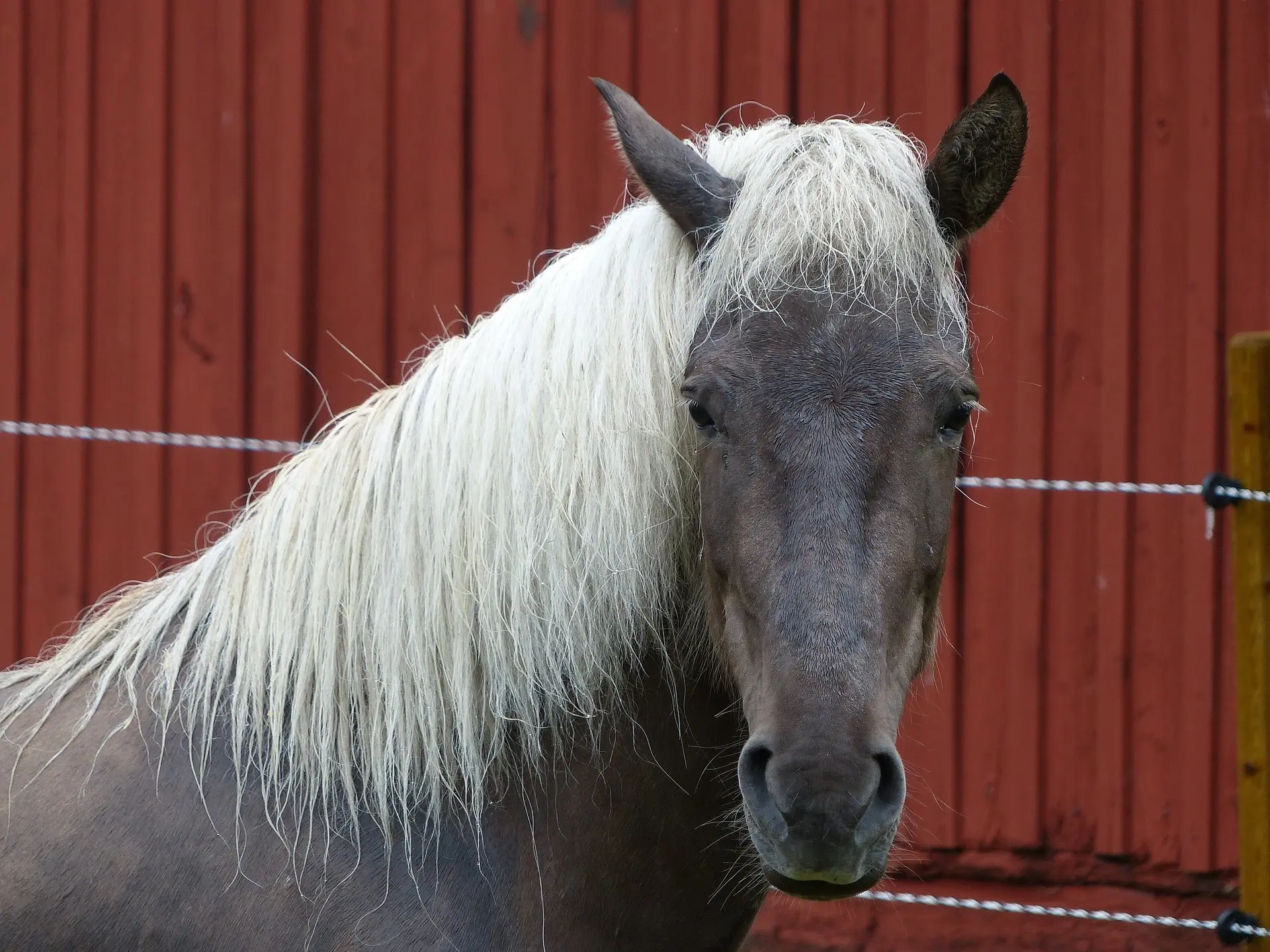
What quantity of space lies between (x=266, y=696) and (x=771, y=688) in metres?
0.80

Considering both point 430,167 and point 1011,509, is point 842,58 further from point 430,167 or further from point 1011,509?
point 1011,509

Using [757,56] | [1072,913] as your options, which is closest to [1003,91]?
[1072,913]

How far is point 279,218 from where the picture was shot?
429 cm

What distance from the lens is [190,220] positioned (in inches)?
170

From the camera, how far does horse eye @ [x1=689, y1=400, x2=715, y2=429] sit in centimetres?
171

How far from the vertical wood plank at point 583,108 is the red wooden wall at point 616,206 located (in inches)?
0.4

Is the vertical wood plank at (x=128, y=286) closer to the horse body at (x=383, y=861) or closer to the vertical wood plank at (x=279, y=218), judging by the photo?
the vertical wood plank at (x=279, y=218)

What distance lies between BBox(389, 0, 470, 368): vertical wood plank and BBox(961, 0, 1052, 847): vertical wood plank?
71.4 inches

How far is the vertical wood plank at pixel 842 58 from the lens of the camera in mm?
4086

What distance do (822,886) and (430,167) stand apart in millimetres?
3336

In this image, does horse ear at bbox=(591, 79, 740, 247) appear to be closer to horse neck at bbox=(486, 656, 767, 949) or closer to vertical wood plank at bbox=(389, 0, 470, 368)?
horse neck at bbox=(486, 656, 767, 949)

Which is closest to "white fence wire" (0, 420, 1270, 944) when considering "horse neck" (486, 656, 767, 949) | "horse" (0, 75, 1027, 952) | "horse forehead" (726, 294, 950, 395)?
"horse neck" (486, 656, 767, 949)

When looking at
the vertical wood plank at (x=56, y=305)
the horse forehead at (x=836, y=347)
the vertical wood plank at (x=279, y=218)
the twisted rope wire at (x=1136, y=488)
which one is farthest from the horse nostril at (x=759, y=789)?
the vertical wood plank at (x=56, y=305)

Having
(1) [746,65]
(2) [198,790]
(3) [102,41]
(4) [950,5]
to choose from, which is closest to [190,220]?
(3) [102,41]
